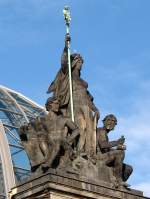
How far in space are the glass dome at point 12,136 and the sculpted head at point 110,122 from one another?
2212 cm

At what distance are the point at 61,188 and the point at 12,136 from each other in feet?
103

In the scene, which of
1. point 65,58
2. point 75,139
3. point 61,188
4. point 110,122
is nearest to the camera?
point 61,188

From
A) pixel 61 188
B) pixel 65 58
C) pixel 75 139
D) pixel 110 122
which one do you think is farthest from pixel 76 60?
pixel 61 188

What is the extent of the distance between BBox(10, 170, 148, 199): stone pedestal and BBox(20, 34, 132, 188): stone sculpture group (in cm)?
32

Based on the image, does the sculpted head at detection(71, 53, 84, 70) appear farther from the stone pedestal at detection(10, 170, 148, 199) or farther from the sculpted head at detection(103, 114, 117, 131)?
the stone pedestal at detection(10, 170, 148, 199)

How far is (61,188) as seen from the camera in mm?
24062

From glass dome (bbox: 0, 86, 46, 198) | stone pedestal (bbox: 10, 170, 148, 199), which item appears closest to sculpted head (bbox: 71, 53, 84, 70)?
stone pedestal (bbox: 10, 170, 148, 199)

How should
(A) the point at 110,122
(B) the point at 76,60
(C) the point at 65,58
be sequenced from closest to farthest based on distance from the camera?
(A) the point at 110,122 < (C) the point at 65,58 < (B) the point at 76,60

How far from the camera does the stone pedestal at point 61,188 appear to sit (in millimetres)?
24000

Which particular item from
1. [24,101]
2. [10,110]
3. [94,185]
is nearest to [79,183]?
[94,185]

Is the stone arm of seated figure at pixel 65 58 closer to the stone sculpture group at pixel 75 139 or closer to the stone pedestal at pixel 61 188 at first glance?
the stone sculpture group at pixel 75 139

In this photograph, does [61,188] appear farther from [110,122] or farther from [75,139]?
[110,122]

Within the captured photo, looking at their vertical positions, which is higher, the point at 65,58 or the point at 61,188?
the point at 65,58

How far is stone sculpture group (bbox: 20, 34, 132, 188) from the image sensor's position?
25.1 meters
